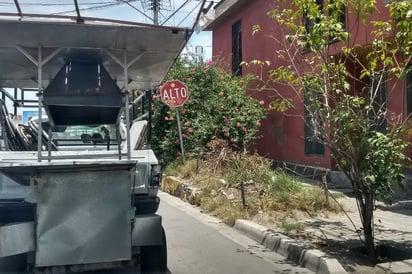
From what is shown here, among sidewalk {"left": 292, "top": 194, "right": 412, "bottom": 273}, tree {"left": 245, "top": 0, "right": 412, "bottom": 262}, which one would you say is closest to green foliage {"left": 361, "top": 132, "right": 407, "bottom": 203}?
tree {"left": 245, "top": 0, "right": 412, "bottom": 262}

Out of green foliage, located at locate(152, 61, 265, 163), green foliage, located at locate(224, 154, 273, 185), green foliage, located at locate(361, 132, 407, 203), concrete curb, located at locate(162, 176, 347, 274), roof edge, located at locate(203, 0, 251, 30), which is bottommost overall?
concrete curb, located at locate(162, 176, 347, 274)

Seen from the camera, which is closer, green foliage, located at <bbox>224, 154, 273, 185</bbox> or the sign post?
green foliage, located at <bbox>224, 154, 273, 185</bbox>

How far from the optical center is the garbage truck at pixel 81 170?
513 centimetres

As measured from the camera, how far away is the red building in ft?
41.4

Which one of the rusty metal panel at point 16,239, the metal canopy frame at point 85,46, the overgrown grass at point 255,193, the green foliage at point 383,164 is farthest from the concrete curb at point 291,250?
the rusty metal panel at point 16,239

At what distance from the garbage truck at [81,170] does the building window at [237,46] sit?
46.2 ft

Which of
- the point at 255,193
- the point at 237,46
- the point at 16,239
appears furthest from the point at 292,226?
the point at 237,46

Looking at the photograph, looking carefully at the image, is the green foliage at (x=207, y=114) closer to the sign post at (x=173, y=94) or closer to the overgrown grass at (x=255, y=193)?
the sign post at (x=173, y=94)

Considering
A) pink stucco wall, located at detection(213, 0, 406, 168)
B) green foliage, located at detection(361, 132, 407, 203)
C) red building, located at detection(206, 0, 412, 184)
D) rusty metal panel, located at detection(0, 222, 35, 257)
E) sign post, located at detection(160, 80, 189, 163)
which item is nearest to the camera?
rusty metal panel, located at detection(0, 222, 35, 257)

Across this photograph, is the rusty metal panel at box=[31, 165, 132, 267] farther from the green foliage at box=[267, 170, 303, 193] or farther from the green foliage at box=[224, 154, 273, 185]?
the green foliage at box=[224, 154, 273, 185]

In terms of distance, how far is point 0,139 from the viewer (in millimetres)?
7688

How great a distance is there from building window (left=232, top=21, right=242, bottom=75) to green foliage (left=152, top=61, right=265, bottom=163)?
252cm

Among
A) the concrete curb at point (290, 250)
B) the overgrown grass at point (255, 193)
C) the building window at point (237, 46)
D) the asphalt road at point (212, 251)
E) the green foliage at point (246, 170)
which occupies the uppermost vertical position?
the building window at point (237, 46)

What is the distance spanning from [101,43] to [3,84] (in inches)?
93.0
